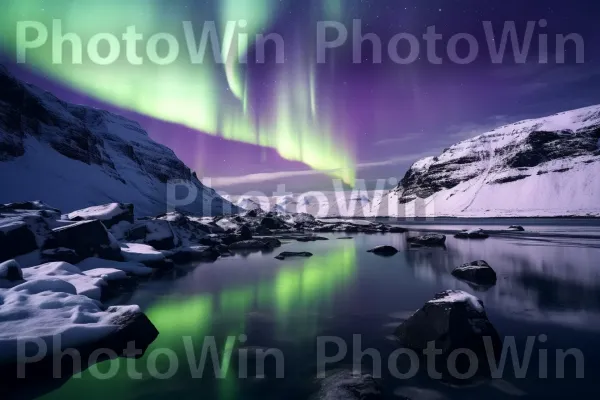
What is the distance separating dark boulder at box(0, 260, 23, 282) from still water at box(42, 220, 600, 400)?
5.35 m

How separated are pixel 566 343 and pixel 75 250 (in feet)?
90.9

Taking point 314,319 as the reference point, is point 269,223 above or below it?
below

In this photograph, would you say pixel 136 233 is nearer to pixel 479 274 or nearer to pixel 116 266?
pixel 116 266

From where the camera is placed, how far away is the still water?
878 centimetres

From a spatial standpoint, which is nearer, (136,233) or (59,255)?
(59,255)

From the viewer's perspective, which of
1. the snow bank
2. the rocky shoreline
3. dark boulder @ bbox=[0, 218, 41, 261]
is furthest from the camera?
dark boulder @ bbox=[0, 218, 41, 261]

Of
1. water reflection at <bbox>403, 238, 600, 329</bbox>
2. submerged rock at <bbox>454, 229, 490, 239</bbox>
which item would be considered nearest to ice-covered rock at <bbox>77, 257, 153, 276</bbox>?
water reflection at <bbox>403, 238, 600, 329</bbox>

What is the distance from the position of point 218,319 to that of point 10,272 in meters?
9.28

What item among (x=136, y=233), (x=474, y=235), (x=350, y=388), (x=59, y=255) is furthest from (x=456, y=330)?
(x=474, y=235)

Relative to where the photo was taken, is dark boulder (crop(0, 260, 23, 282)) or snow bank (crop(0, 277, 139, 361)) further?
dark boulder (crop(0, 260, 23, 282))

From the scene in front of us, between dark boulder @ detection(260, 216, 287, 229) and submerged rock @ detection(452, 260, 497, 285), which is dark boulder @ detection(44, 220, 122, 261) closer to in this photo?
submerged rock @ detection(452, 260, 497, 285)

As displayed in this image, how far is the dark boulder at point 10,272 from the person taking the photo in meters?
13.4

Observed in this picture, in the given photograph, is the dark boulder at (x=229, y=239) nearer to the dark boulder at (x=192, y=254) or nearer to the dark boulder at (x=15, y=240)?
the dark boulder at (x=192, y=254)

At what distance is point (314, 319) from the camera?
48.5 feet
